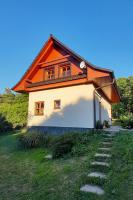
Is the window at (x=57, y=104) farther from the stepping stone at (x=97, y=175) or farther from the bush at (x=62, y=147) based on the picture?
the stepping stone at (x=97, y=175)

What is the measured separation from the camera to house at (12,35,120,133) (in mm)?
11779

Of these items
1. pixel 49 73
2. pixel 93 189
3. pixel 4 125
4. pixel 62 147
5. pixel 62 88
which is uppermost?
pixel 49 73

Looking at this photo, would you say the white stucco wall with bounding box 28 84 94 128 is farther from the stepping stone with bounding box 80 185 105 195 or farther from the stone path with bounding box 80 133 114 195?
the stepping stone with bounding box 80 185 105 195

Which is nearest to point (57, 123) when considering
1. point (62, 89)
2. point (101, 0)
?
point (62, 89)

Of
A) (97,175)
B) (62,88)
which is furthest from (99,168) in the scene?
(62,88)

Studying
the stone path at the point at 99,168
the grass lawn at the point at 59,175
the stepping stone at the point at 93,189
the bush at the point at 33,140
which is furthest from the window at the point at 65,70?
the stepping stone at the point at 93,189

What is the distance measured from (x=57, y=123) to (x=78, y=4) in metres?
7.97

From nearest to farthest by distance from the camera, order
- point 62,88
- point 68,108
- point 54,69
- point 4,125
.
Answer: point 68,108 → point 62,88 → point 54,69 → point 4,125

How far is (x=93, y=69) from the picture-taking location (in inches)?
444

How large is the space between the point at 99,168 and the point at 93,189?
1.32 m

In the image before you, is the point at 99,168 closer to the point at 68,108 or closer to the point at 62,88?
the point at 68,108

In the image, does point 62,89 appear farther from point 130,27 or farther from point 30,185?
point 30,185

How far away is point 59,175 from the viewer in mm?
6039

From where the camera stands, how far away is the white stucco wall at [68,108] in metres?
11.8
